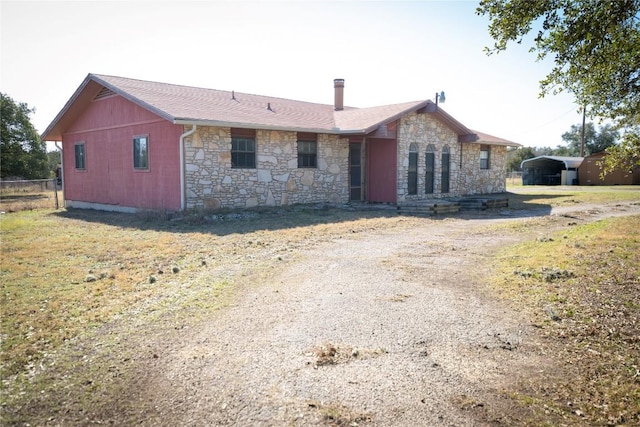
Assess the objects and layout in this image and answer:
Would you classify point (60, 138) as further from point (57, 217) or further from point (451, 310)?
point (451, 310)

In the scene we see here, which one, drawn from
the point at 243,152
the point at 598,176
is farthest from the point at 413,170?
the point at 598,176

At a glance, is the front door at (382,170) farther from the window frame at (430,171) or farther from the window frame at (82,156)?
the window frame at (82,156)

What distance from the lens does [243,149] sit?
48.8ft

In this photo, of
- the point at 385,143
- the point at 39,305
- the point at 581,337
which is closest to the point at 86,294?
the point at 39,305

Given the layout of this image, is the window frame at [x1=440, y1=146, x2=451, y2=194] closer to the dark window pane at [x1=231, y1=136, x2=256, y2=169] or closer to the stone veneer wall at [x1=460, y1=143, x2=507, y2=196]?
the stone veneer wall at [x1=460, y1=143, x2=507, y2=196]

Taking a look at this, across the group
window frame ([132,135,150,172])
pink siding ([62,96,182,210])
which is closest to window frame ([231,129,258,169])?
pink siding ([62,96,182,210])

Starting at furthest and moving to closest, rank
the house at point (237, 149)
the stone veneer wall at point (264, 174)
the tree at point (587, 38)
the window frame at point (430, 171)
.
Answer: the window frame at point (430, 171)
the house at point (237, 149)
the stone veneer wall at point (264, 174)
the tree at point (587, 38)

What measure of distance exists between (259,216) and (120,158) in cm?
659

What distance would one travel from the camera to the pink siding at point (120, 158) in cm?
1434

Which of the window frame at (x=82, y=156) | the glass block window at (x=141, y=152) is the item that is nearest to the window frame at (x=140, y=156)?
the glass block window at (x=141, y=152)

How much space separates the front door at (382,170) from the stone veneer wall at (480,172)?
5.54 metres

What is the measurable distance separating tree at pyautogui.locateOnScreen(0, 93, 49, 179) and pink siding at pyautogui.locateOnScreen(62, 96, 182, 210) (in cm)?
1949

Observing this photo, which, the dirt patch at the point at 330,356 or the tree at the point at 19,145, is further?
the tree at the point at 19,145

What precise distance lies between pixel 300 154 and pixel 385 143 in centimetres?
356
